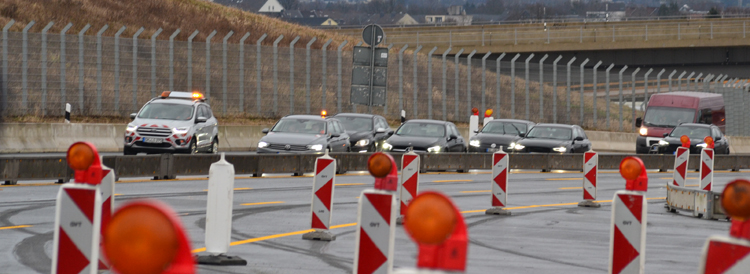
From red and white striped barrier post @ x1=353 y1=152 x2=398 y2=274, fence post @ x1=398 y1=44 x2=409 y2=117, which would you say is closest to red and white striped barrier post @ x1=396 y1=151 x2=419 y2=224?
red and white striped barrier post @ x1=353 y1=152 x2=398 y2=274

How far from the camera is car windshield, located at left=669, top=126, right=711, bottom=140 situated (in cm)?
3579

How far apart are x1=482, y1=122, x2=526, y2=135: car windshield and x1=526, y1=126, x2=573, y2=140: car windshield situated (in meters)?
0.64

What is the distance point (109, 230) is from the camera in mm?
2883

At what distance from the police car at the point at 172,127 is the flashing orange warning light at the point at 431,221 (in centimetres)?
2282

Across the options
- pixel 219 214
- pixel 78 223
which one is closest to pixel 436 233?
pixel 78 223

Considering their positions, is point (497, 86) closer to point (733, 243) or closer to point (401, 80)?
point (401, 80)

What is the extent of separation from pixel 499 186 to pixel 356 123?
15.0 meters

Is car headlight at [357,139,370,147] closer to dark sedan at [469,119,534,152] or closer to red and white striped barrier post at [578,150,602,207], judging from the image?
dark sedan at [469,119,534,152]

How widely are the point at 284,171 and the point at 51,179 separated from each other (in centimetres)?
578

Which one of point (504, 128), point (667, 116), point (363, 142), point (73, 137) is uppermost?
point (667, 116)

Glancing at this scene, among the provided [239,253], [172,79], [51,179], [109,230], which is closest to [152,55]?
[172,79]

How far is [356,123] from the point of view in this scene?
102 ft

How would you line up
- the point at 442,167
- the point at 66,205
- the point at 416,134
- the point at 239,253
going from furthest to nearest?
the point at 416,134
the point at 442,167
the point at 239,253
the point at 66,205

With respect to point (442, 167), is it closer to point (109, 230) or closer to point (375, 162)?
point (375, 162)
